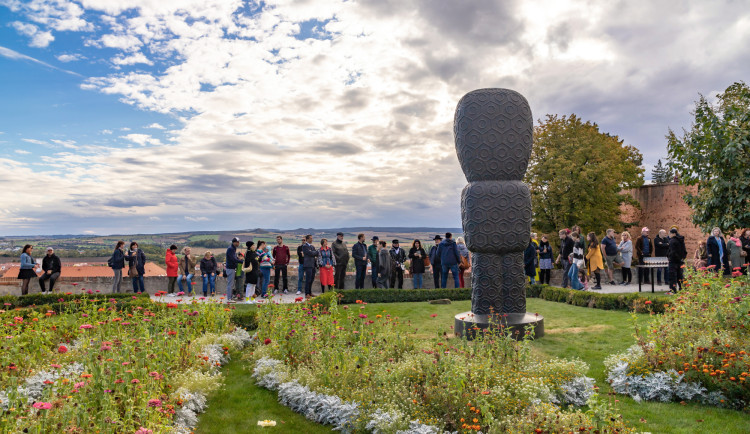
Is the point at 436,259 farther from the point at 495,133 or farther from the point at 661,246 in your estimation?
the point at 661,246

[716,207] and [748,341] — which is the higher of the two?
[716,207]

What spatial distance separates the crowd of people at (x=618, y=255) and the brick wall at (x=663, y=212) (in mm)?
13510

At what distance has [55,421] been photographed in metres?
4.07

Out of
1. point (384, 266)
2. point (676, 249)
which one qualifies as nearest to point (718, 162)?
point (676, 249)

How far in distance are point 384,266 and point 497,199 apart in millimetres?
6667

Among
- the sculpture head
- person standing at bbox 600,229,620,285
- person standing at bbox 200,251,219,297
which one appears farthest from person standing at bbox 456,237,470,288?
person standing at bbox 200,251,219,297

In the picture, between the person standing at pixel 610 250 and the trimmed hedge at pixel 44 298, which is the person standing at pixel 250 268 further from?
the person standing at pixel 610 250

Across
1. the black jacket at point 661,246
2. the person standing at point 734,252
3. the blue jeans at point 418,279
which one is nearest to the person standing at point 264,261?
the blue jeans at point 418,279

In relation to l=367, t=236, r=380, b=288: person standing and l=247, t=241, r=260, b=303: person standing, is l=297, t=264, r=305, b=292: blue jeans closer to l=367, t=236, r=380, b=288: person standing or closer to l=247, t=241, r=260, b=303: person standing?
l=247, t=241, r=260, b=303: person standing

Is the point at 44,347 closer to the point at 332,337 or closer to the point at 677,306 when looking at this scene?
the point at 332,337

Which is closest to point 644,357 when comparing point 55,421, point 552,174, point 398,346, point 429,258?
point 398,346

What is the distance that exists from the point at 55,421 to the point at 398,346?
3.87 metres

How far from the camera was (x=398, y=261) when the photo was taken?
1508cm

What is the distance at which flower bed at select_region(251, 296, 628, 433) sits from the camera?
455 centimetres
